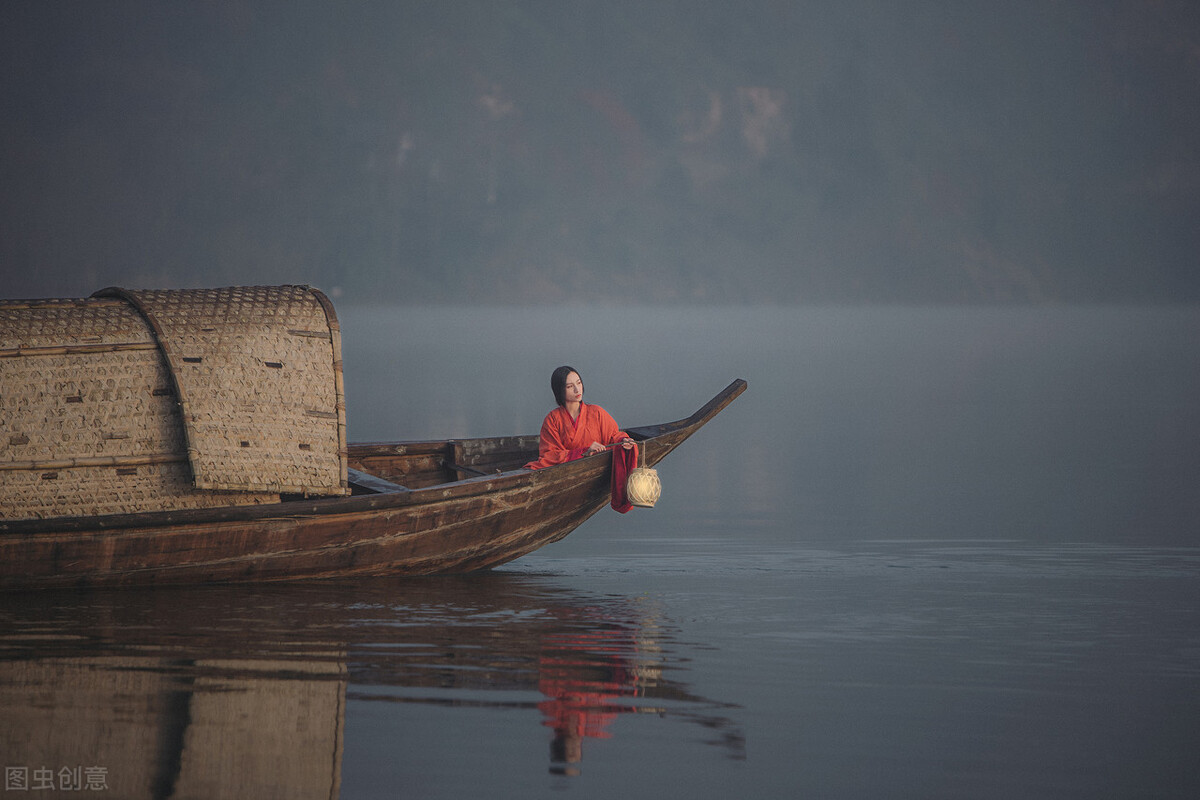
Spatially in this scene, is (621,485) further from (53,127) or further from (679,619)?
(53,127)

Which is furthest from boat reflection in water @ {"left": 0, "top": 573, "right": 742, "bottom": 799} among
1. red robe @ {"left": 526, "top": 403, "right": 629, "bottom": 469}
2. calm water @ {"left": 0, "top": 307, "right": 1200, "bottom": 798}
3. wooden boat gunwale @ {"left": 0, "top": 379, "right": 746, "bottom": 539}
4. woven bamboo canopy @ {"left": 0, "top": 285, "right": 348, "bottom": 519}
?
red robe @ {"left": 526, "top": 403, "right": 629, "bottom": 469}

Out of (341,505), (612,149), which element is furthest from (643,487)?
(612,149)

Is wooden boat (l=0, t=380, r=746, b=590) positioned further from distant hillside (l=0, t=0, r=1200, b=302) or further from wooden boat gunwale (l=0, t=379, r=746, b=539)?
distant hillside (l=0, t=0, r=1200, b=302)

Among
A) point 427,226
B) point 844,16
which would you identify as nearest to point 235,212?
point 427,226

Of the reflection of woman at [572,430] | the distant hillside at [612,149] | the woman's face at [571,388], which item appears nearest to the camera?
the woman's face at [571,388]

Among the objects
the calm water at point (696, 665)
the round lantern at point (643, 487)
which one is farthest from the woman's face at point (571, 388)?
the calm water at point (696, 665)

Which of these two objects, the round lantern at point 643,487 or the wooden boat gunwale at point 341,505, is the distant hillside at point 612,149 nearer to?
the wooden boat gunwale at point 341,505

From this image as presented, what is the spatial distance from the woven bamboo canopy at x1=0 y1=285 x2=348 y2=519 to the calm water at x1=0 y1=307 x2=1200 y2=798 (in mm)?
612

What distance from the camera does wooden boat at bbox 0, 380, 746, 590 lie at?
7.62 meters

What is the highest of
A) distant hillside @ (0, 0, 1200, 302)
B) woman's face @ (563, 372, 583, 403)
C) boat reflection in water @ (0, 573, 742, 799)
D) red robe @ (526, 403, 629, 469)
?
distant hillside @ (0, 0, 1200, 302)

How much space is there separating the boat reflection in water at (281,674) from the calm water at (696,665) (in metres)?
0.02

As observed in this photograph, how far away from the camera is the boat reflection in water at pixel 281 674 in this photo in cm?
541

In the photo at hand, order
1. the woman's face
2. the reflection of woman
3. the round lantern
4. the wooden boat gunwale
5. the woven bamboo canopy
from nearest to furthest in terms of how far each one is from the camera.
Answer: the wooden boat gunwale
the woven bamboo canopy
the round lantern
the woman's face
the reflection of woman

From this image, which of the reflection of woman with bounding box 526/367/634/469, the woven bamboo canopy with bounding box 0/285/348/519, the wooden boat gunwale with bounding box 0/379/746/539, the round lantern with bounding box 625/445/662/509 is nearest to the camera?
the wooden boat gunwale with bounding box 0/379/746/539
